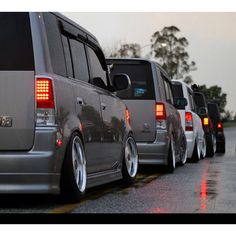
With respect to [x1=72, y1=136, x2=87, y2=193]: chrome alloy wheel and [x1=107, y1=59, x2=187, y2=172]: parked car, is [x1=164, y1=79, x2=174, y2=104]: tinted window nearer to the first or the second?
[x1=107, y1=59, x2=187, y2=172]: parked car

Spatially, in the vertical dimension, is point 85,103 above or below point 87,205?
above

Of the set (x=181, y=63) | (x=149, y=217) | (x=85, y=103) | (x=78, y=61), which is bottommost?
(x=149, y=217)

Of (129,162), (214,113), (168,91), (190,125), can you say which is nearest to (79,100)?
(129,162)

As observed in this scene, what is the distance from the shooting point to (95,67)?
8.84 m

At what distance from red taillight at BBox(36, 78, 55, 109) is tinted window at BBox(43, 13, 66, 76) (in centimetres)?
32

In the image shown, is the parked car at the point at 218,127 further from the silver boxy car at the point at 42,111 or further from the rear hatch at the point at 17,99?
the rear hatch at the point at 17,99

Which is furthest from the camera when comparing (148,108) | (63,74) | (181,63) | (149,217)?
(181,63)

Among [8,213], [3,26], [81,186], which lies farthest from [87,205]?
[3,26]

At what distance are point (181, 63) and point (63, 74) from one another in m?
41.8

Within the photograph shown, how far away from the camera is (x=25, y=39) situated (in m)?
6.82

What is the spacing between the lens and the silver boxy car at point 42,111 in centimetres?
651

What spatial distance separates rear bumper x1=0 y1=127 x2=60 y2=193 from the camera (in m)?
6.48

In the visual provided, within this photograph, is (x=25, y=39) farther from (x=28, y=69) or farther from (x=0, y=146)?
(x=0, y=146)

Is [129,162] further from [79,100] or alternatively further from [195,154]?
[195,154]
